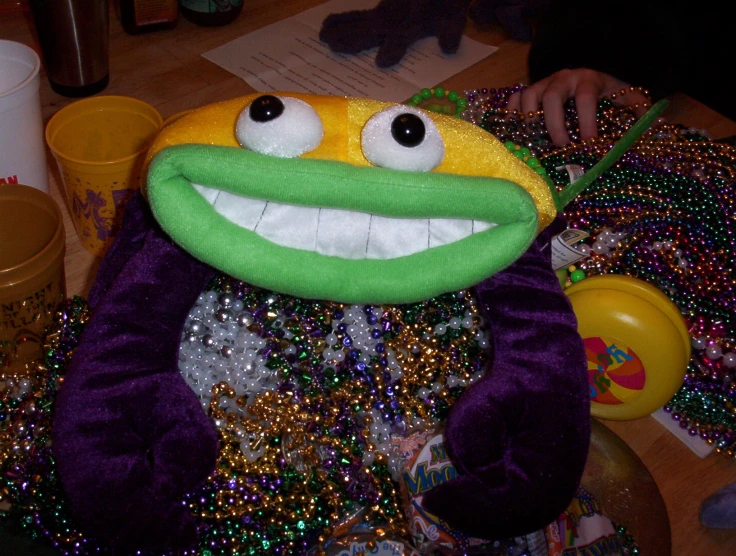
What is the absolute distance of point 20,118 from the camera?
502 mm

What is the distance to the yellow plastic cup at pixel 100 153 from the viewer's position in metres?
0.50

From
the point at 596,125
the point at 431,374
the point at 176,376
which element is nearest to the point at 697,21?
the point at 596,125

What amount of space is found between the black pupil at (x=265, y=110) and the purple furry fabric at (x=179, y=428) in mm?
119

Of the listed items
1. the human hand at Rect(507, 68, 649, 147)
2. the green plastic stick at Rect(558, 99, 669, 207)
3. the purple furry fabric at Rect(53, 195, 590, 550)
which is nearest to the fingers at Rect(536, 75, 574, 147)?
the human hand at Rect(507, 68, 649, 147)

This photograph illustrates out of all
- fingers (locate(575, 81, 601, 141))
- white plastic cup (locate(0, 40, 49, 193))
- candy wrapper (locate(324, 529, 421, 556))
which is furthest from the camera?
fingers (locate(575, 81, 601, 141))

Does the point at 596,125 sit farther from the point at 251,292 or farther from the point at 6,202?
the point at 6,202

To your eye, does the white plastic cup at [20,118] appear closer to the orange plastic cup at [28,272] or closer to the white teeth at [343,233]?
the orange plastic cup at [28,272]

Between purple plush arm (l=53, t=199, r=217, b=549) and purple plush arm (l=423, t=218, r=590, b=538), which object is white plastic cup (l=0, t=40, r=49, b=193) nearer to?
purple plush arm (l=53, t=199, r=217, b=549)

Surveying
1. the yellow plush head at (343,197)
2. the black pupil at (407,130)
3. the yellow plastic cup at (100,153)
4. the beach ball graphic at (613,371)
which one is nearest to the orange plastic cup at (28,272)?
the yellow plastic cup at (100,153)

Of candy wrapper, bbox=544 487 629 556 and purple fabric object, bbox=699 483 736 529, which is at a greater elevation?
candy wrapper, bbox=544 487 629 556

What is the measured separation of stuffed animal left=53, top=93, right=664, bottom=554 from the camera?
0.28 metres

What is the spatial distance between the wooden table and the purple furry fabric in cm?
20

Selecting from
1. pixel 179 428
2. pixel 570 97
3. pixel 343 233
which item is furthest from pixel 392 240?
pixel 570 97

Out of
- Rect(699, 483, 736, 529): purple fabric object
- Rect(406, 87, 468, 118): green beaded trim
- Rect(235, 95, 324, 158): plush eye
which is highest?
Rect(235, 95, 324, 158): plush eye
